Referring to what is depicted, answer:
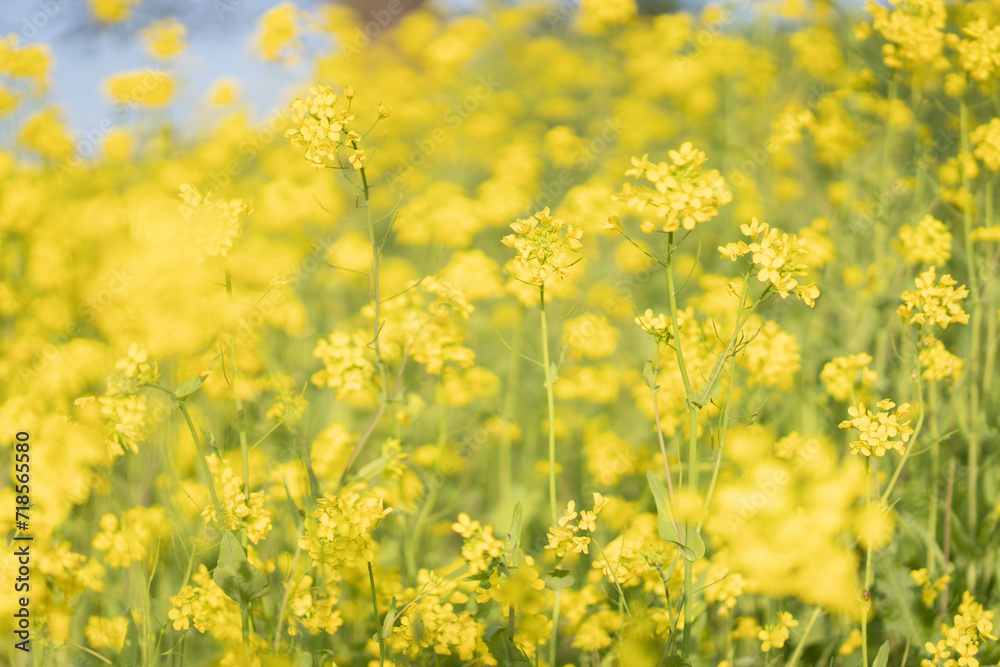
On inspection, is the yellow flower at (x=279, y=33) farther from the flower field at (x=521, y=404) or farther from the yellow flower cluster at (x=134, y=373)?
the yellow flower cluster at (x=134, y=373)

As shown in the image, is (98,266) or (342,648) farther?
(98,266)

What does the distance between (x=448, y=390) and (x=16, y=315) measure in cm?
275

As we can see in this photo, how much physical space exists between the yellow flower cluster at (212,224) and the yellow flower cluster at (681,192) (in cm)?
91

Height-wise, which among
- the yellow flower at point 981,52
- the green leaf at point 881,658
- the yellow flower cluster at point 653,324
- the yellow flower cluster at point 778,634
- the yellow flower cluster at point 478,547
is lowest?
the yellow flower cluster at point 778,634

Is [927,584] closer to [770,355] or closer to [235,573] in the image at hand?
[770,355]

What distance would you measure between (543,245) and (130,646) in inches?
57.1

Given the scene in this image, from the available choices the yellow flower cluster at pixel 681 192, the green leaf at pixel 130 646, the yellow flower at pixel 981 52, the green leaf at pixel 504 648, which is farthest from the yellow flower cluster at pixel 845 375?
the green leaf at pixel 130 646

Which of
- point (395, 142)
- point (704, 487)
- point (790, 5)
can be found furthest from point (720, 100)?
point (704, 487)

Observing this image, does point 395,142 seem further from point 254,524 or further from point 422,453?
point 254,524

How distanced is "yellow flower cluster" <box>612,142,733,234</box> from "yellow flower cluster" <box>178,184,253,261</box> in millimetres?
907

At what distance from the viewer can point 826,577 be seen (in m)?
1.73

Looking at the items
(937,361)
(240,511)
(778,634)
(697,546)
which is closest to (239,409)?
(240,511)

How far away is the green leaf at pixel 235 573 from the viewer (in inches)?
55.0

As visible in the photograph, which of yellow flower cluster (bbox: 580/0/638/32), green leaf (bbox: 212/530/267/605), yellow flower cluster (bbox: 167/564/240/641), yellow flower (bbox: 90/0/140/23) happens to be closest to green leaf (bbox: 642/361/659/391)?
green leaf (bbox: 212/530/267/605)
